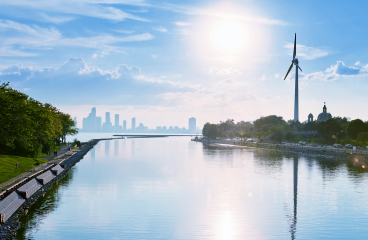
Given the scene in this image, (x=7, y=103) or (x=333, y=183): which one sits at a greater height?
(x=7, y=103)

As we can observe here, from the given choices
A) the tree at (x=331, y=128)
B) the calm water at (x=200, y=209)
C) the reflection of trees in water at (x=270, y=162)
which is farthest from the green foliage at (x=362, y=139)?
the calm water at (x=200, y=209)

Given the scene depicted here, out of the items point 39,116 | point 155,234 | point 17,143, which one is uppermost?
point 39,116

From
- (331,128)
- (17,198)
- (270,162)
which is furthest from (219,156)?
(17,198)

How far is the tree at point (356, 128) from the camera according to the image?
489 ft

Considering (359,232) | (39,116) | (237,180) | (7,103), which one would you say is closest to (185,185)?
(237,180)

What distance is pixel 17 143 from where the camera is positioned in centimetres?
7356

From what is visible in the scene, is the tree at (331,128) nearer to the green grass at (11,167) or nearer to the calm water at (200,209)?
the calm water at (200,209)

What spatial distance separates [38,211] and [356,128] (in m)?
150

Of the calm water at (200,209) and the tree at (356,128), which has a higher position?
the tree at (356,128)

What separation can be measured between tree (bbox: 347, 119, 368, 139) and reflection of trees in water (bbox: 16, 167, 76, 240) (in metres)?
140

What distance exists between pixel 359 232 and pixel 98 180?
43981mm

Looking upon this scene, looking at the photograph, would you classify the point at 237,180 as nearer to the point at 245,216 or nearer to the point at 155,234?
the point at 245,216

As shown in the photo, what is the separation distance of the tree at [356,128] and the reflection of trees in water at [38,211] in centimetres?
14042

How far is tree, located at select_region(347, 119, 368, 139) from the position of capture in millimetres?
149050
